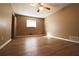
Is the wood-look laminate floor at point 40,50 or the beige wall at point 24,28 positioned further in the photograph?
the beige wall at point 24,28

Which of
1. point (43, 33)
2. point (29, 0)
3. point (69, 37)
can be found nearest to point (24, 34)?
point (43, 33)

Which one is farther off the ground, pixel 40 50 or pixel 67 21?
pixel 67 21

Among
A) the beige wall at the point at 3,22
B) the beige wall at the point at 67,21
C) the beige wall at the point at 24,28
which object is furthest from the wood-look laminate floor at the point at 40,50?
the beige wall at the point at 24,28

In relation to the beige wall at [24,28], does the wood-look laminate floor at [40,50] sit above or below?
below

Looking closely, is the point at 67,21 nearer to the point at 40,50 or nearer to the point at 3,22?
the point at 40,50

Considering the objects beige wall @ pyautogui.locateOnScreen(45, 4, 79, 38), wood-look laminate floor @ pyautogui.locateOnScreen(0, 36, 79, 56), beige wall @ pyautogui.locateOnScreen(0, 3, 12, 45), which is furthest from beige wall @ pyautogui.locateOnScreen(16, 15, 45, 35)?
wood-look laminate floor @ pyautogui.locateOnScreen(0, 36, 79, 56)

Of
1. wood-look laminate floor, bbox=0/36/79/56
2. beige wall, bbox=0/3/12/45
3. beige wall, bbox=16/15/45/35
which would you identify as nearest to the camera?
→ wood-look laminate floor, bbox=0/36/79/56

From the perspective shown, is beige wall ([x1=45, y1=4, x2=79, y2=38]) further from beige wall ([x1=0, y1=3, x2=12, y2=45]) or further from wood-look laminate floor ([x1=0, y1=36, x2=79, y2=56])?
beige wall ([x1=0, y1=3, x2=12, y2=45])

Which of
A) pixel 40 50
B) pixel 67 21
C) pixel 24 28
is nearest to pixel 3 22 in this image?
pixel 40 50

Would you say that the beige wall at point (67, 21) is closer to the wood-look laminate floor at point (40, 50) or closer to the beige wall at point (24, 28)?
the wood-look laminate floor at point (40, 50)

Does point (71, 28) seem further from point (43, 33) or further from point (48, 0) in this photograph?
point (43, 33)

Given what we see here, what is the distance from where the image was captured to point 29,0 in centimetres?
149

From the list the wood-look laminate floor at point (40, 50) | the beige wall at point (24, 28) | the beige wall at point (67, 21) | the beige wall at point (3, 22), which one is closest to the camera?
the wood-look laminate floor at point (40, 50)

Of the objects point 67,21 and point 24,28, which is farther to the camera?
point 24,28
